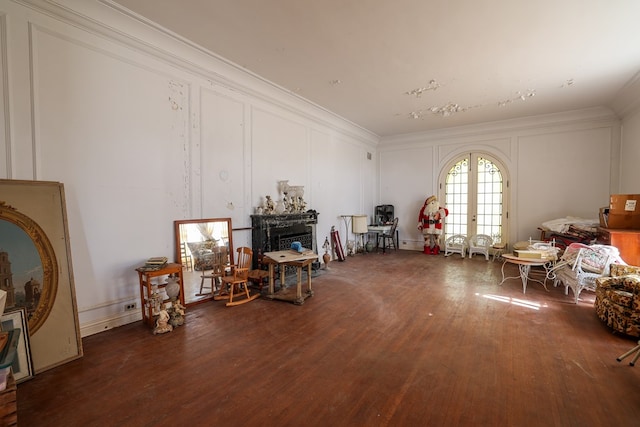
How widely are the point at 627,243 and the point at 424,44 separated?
4.14 meters

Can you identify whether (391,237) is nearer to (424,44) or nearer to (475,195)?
(475,195)

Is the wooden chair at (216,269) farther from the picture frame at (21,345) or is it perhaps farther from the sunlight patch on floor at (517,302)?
the sunlight patch on floor at (517,302)

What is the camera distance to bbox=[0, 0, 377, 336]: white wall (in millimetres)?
2643

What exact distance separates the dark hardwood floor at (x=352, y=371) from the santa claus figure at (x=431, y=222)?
12.9 ft

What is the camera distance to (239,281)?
396 centimetres

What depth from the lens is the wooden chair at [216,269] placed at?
160 inches

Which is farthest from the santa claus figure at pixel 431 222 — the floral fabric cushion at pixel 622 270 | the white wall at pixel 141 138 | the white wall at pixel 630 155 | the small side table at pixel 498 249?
the floral fabric cushion at pixel 622 270

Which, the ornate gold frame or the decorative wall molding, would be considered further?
the decorative wall molding

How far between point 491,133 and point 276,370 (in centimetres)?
786

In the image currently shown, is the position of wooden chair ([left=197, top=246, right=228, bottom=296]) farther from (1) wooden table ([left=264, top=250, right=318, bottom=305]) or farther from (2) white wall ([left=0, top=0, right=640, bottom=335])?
(1) wooden table ([left=264, top=250, right=318, bottom=305])

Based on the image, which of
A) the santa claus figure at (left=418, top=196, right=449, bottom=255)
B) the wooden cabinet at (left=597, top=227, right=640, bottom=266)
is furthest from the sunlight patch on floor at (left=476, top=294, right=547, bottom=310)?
the santa claus figure at (left=418, top=196, right=449, bottom=255)

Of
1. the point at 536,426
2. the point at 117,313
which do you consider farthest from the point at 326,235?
the point at 536,426

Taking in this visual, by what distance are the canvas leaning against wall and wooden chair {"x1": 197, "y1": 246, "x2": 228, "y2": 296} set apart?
157cm

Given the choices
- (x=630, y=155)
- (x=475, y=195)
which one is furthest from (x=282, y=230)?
(x=630, y=155)
